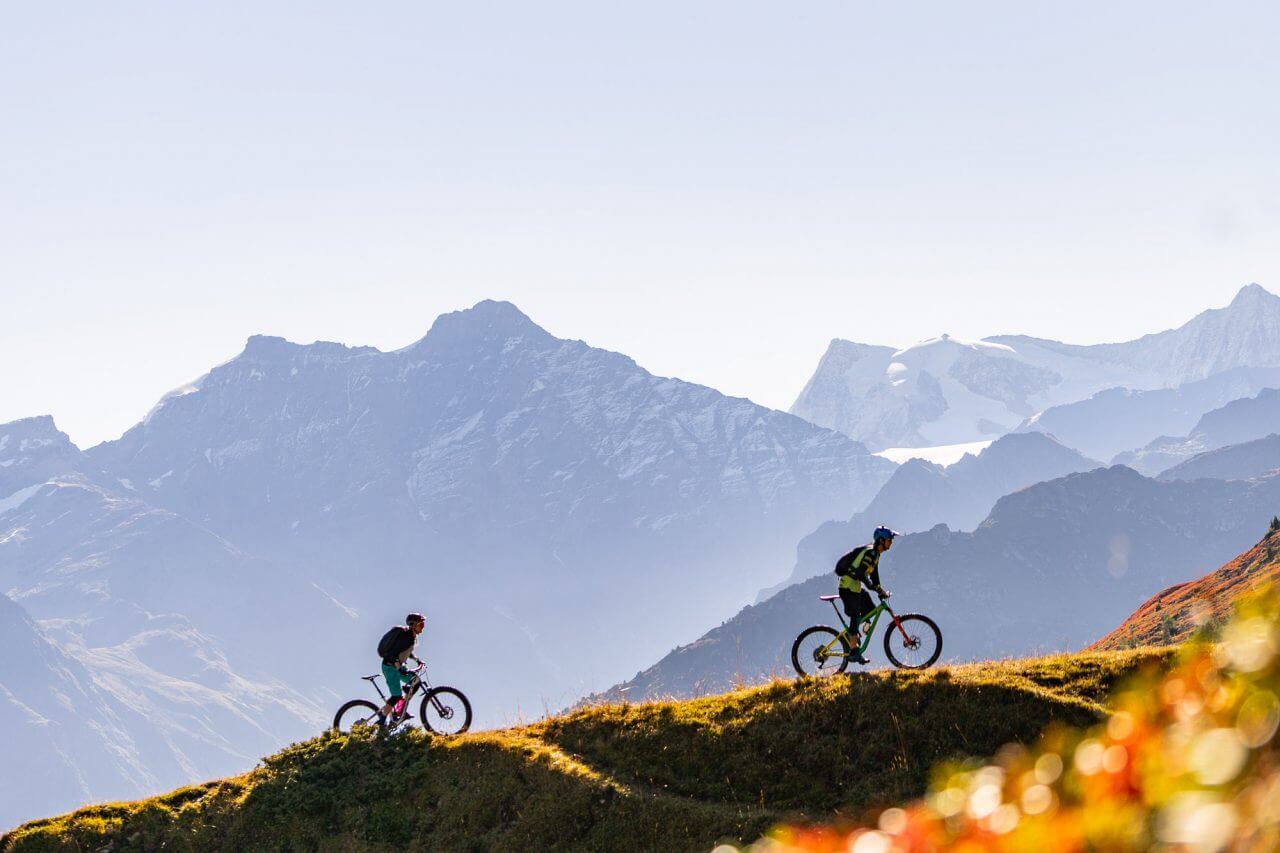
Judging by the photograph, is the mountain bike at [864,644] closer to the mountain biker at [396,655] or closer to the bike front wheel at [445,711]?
the bike front wheel at [445,711]

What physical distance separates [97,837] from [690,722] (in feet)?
47.4

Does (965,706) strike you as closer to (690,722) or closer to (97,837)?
(690,722)

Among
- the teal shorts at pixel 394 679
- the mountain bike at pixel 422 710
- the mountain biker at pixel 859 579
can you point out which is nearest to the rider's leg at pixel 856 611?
the mountain biker at pixel 859 579

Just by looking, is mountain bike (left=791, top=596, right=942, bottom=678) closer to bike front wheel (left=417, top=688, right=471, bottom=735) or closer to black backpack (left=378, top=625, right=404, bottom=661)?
bike front wheel (left=417, top=688, right=471, bottom=735)

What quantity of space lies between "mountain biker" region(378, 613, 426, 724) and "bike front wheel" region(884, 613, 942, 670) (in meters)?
11.8

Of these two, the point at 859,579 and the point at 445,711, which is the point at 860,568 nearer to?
the point at 859,579

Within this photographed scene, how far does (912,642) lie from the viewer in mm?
26016

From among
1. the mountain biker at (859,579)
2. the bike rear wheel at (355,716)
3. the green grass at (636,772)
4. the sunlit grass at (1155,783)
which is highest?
the bike rear wheel at (355,716)

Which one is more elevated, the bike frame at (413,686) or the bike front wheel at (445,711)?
the bike frame at (413,686)

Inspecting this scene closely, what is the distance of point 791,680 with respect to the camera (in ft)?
80.9

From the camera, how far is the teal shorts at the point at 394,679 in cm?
2709

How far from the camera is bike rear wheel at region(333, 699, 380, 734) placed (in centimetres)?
2758

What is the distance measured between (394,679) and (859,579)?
481 inches

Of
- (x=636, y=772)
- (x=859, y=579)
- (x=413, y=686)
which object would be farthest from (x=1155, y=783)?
(x=413, y=686)
